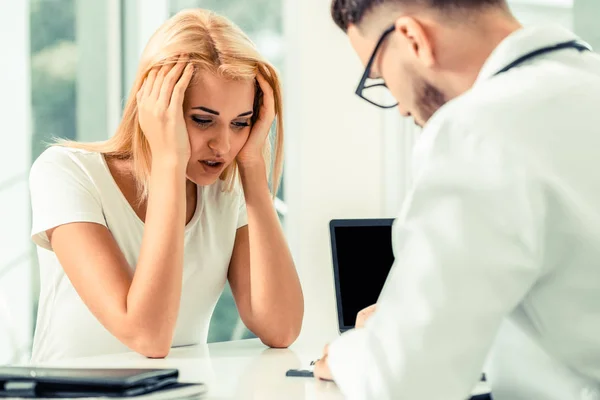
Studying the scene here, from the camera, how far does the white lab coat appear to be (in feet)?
2.38

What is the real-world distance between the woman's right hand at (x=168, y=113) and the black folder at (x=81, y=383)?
646 millimetres

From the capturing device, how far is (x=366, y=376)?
790 millimetres

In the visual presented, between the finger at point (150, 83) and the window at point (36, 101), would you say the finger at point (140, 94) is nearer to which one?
the finger at point (150, 83)

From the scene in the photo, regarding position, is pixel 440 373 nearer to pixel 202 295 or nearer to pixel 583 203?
pixel 583 203

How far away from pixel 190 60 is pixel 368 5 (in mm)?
798

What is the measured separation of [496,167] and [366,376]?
24cm

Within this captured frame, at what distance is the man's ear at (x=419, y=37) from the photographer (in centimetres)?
89

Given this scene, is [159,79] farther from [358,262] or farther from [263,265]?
[358,262]

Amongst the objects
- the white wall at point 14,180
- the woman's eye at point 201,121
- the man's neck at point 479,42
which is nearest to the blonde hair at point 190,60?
the woman's eye at point 201,121

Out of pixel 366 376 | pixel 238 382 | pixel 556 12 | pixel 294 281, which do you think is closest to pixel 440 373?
pixel 366 376

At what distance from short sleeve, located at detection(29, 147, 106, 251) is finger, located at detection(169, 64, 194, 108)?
252 mm

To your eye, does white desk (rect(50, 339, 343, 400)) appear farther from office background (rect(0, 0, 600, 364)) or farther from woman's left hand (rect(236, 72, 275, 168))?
office background (rect(0, 0, 600, 364))

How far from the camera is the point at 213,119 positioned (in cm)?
171

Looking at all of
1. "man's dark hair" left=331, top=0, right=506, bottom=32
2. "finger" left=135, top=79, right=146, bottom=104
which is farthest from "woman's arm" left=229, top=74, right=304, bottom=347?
"man's dark hair" left=331, top=0, right=506, bottom=32
